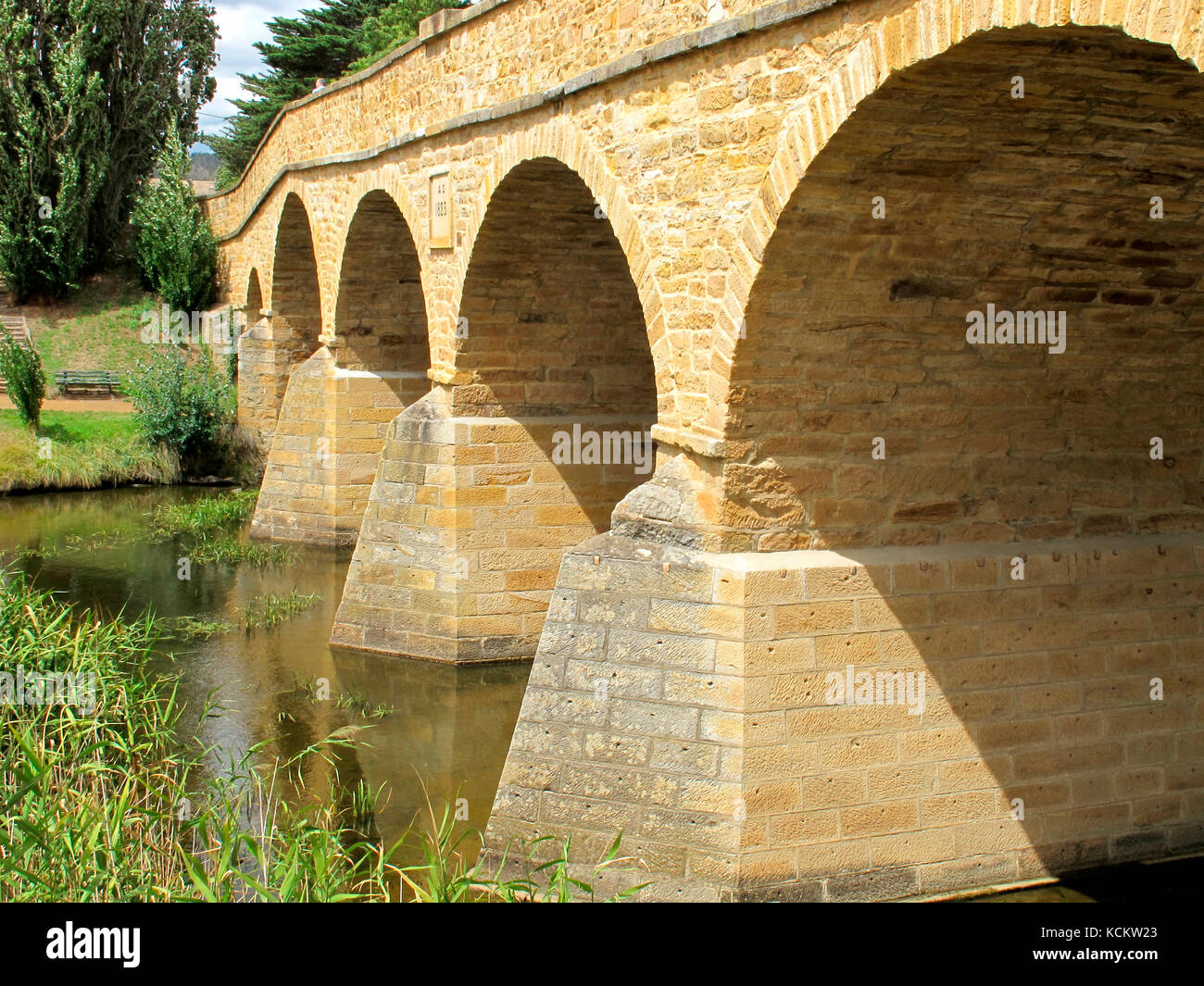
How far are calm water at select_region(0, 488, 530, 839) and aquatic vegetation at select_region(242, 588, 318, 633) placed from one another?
0.12 meters

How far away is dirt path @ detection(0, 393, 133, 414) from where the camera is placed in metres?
21.5

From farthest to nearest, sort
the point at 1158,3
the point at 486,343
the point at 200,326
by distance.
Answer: the point at 200,326 < the point at 486,343 < the point at 1158,3

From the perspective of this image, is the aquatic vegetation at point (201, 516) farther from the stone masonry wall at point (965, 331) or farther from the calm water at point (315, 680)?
the stone masonry wall at point (965, 331)

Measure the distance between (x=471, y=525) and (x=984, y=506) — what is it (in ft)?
16.2

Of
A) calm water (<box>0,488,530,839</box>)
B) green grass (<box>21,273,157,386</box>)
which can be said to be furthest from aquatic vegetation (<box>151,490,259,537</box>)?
green grass (<box>21,273,157,386</box>)

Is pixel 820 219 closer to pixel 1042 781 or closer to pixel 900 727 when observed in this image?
pixel 900 727

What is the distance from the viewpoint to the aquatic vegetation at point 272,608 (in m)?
12.3

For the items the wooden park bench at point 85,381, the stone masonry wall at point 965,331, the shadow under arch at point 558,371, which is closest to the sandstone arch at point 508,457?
the shadow under arch at point 558,371

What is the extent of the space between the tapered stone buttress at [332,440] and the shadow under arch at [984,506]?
362 inches

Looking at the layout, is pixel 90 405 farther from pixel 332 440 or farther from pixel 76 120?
pixel 332 440

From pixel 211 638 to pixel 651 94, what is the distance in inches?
272

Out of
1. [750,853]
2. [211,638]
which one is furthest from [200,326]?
[750,853]

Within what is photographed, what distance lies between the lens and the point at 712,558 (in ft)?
21.5

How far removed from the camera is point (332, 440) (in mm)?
15156
